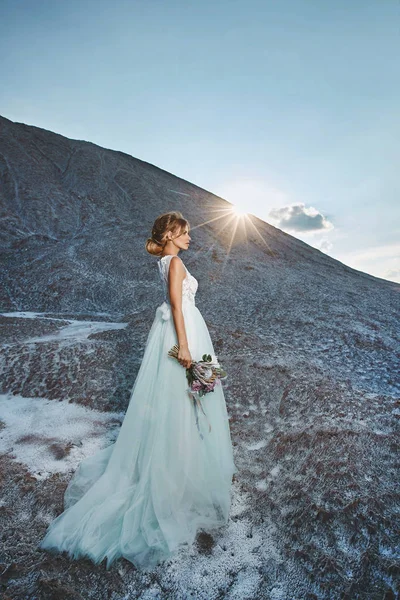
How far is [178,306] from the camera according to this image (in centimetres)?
339

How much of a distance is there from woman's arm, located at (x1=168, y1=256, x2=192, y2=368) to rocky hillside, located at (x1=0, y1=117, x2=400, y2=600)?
178 centimetres

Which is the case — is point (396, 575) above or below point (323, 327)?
below

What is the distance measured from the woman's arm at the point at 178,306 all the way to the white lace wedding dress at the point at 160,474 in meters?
0.11

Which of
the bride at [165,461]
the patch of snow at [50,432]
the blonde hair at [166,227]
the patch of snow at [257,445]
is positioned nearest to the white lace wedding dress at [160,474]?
the bride at [165,461]

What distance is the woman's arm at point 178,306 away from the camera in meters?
3.39

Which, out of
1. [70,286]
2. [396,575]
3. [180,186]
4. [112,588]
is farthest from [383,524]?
[180,186]

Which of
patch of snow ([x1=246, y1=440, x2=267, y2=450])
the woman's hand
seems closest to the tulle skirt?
Answer: the woman's hand

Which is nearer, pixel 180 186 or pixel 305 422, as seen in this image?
pixel 305 422

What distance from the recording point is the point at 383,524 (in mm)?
3238

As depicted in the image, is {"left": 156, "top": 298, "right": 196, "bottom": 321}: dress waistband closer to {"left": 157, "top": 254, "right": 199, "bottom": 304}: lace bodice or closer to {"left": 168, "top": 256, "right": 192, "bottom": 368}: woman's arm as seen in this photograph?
{"left": 157, "top": 254, "right": 199, "bottom": 304}: lace bodice

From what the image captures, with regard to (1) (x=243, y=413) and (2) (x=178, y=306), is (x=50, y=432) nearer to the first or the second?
(1) (x=243, y=413)

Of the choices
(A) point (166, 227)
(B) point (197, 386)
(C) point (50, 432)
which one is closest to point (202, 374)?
(B) point (197, 386)

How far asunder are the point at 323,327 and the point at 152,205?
17565mm

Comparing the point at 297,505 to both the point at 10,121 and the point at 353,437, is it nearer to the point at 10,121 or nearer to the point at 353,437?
the point at 353,437
